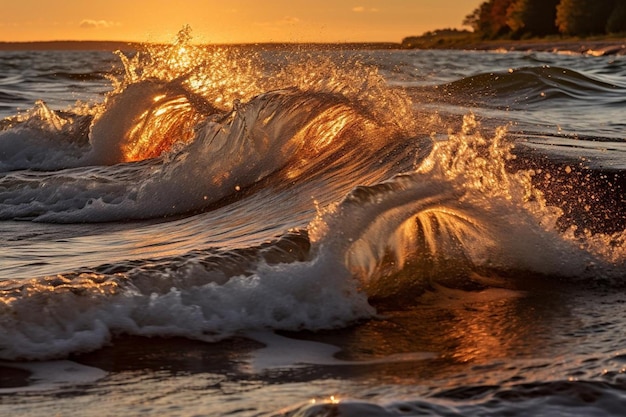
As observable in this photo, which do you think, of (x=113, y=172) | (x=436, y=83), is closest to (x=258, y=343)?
(x=113, y=172)

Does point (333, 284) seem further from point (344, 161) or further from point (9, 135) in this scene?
point (9, 135)

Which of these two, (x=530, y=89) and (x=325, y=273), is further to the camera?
(x=530, y=89)

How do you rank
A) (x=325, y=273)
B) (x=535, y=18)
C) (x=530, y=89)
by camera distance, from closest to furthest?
(x=325, y=273) → (x=530, y=89) → (x=535, y=18)

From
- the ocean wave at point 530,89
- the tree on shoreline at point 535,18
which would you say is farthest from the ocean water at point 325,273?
the tree on shoreline at point 535,18

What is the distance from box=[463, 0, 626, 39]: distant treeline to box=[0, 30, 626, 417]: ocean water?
59.0 metres

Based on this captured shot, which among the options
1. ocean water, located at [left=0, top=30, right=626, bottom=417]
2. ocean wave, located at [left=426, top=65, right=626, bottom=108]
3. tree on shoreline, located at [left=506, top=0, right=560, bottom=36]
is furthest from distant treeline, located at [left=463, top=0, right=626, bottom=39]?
ocean water, located at [left=0, top=30, right=626, bottom=417]

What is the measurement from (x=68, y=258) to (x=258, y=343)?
1.96 meters

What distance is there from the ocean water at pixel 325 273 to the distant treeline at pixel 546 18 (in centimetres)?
5897

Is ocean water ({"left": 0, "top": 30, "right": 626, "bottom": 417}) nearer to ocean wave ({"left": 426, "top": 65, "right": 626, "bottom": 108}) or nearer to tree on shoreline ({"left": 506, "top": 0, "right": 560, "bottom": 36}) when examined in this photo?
ocean wave ({"left": 426, "top": 65, "right": 626, "bottom": 108})

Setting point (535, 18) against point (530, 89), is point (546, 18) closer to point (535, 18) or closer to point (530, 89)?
point (535, 18)

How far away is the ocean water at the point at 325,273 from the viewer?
134 inches

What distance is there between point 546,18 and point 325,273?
239 feet

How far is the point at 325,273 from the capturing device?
4391mm

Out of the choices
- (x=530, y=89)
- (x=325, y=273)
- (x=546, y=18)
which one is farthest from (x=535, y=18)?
(x=325, y=273)
